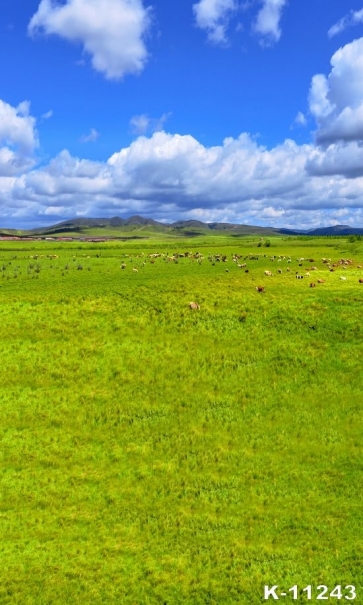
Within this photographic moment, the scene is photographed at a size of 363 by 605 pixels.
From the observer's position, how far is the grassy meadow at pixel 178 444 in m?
17.5

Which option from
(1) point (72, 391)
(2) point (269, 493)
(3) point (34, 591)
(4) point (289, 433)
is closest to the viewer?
(3) point (34, 591)

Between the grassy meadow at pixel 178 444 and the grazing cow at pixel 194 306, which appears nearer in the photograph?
the grassy meadow at pixel 178 444

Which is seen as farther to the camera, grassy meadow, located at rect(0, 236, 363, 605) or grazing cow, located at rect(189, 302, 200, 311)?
grazing cow, located at rect(189, 302, 200, 311)

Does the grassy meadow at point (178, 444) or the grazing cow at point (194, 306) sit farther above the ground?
the grazing cow at point (194, 306)

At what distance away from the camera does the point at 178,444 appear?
23.9m

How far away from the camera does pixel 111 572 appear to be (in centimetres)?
1745

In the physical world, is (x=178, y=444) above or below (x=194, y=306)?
below

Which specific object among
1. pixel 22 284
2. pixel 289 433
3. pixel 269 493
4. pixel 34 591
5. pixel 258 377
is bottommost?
pixel 34 591

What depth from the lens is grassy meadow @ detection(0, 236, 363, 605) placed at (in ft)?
57.3

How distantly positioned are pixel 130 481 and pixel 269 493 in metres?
7.23

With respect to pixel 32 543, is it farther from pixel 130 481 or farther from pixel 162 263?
pixel 162 263

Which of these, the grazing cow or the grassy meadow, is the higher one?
the grazing cow

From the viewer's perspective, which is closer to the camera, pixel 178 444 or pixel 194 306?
pixel 178 444

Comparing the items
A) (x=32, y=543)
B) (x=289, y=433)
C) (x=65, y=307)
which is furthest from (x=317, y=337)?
(x=32, y=543)
